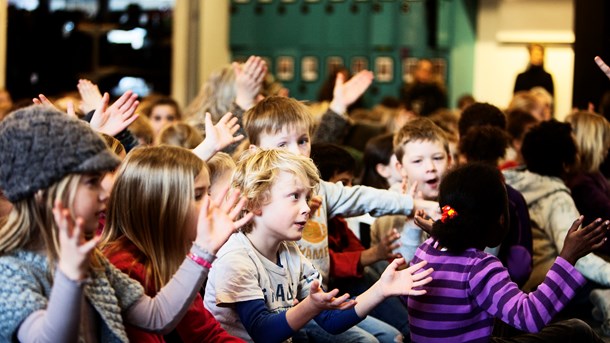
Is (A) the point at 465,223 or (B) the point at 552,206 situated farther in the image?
(B) the point at 552,206

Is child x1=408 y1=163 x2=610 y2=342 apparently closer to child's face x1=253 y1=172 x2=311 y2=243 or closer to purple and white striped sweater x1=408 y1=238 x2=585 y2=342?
purple and white striped sweater x1=408 y1=238 x2=585 y2=342

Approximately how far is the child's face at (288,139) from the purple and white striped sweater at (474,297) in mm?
1006

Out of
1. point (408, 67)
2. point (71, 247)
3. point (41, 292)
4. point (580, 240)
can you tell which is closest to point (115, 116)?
point (41, 292)

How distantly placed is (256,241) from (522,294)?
3.07ft

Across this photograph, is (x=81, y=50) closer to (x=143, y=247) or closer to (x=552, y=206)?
(x=552, y=206)

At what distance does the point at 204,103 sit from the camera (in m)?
6.84

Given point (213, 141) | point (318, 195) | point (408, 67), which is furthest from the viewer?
point (408, 67)

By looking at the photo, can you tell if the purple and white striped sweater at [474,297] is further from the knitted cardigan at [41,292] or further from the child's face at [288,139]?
the knitted cardigan at [41,292]

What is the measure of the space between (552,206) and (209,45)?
337 inches

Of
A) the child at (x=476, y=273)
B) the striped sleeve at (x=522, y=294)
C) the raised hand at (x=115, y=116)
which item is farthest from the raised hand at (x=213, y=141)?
the striped sleeve at (x=522, y=294)

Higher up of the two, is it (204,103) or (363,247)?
(204,103)

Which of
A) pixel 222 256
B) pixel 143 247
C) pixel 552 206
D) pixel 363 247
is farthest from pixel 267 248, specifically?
pixel 552 206

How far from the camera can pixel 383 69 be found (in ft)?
44.4

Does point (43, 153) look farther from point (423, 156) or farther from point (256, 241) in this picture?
point (423, 156)
